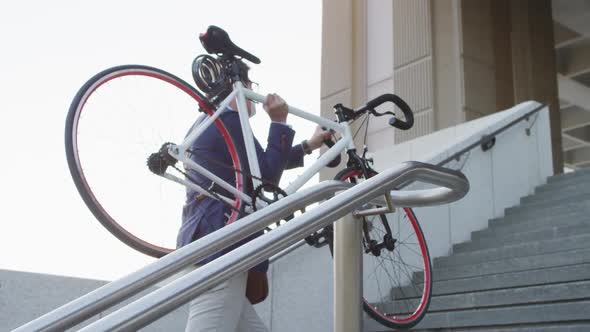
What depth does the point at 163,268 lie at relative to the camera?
1.60 metres

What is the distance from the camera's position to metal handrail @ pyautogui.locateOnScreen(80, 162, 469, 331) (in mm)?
1290

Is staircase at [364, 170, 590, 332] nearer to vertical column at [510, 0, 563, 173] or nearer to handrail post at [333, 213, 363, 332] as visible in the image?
handrail post at [333, 213, 363, 332]

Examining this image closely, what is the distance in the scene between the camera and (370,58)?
1019 cm

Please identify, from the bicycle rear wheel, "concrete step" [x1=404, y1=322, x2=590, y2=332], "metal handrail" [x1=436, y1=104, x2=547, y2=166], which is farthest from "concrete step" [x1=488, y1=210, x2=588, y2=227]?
"concrete step" [x1=404, y1=322, x2=590, y2=332]

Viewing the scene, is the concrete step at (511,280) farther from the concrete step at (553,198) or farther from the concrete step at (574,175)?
the concrete step at (574,175)

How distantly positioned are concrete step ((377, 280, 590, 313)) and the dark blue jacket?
1835 mm

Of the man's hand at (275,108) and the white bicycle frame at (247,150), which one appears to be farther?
the man's hand at (275,108)

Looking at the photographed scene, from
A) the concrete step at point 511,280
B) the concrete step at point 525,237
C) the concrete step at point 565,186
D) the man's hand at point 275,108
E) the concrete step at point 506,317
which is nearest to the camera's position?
the man's hand at point 275,108

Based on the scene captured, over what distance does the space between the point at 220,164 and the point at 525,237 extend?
10.1 ft

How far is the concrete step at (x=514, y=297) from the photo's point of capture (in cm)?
373

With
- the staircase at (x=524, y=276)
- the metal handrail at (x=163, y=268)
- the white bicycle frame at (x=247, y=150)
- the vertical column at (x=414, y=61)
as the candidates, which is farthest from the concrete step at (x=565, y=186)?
the metal handrail at (x=163, y=268)

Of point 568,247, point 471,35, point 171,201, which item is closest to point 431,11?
point 471,35

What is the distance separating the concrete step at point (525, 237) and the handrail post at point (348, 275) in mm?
3181

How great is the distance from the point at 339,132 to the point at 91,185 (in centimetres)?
127
